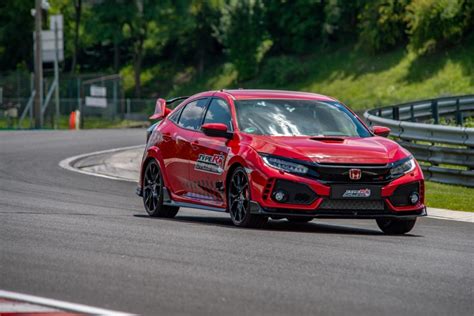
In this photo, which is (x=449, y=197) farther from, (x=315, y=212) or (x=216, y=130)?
(x=315, y=212)

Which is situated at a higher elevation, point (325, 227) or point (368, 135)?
point (368, 135)

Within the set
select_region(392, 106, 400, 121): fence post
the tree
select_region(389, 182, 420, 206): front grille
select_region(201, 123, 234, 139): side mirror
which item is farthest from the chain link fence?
select_region(389, 182, 420, 206): front grille

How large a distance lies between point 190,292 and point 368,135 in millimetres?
6515

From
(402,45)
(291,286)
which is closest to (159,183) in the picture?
(291,286)

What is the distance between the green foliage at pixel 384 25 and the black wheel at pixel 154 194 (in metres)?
56.4

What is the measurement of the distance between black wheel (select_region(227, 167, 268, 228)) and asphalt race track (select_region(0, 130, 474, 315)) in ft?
0.65

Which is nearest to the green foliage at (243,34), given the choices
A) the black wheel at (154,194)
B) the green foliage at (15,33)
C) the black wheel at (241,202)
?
the green foliage at (15,33)

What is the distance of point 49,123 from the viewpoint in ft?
210

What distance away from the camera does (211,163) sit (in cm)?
1514

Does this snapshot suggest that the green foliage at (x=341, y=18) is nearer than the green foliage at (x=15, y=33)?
Yes

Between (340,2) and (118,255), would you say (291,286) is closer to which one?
(118,255)

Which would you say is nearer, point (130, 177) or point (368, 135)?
point (368, 135)

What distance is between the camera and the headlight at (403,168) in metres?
14.3

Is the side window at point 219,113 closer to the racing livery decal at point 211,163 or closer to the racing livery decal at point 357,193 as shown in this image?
the racing livery decal at point 211,163
